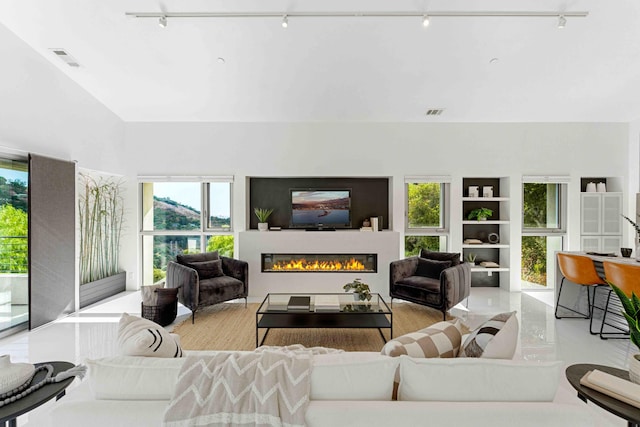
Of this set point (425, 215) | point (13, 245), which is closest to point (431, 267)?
point (425, 215)

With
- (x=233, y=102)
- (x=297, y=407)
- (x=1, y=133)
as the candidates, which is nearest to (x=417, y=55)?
(x=233, y=102)

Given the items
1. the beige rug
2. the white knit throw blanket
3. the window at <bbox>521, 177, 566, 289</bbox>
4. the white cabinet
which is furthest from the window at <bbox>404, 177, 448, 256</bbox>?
the white knit throw blanket

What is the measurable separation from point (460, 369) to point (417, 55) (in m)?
3.86

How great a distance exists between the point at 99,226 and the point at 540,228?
800 centimetres

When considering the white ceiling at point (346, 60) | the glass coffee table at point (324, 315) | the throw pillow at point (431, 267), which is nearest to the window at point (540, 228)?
the white ceiling at point (346, 60)

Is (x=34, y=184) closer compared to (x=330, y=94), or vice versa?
(x=34, y=184)

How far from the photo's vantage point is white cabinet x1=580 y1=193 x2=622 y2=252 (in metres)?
5.84

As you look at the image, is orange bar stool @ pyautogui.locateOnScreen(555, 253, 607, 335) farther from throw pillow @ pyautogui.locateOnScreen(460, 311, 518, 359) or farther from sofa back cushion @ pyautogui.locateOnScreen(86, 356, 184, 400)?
sofa back cushion @ pyautogui.locateOnScreen(86, 356, 184, 400)

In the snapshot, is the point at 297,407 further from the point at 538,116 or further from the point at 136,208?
the point at 538,116

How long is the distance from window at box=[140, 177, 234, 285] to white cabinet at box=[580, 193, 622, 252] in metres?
6.54

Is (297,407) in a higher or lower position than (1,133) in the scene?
lower

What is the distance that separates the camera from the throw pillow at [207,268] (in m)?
4.68

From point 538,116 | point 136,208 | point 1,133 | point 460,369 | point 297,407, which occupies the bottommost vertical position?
point 297,407

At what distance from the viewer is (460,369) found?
1.39 meters
